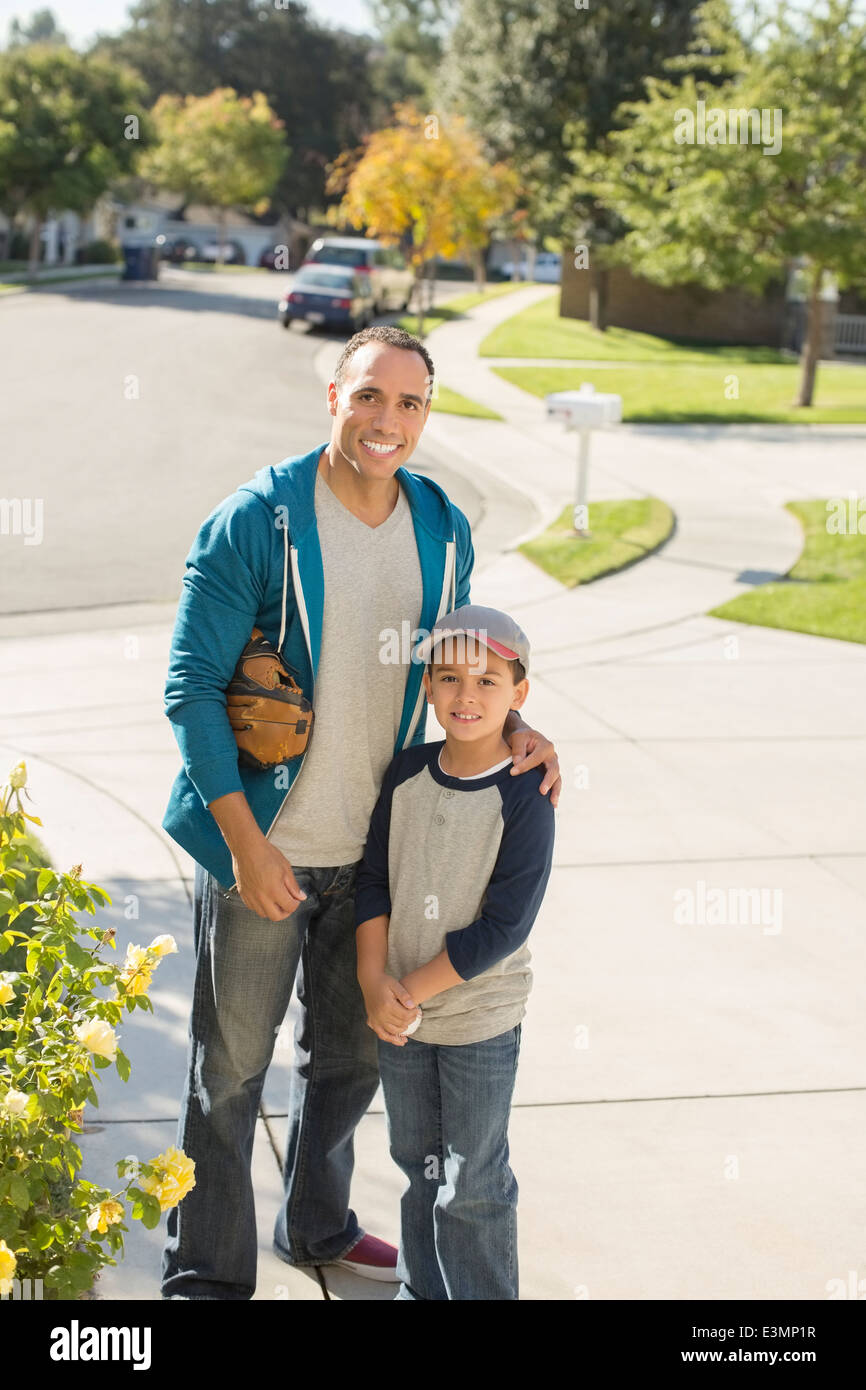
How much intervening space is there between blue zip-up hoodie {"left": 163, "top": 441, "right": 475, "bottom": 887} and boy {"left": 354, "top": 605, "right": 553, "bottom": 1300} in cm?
19

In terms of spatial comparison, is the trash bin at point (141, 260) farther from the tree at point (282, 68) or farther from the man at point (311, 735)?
the man at point (311, 735)

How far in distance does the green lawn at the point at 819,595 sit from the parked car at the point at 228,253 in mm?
57555

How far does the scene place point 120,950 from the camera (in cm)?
483

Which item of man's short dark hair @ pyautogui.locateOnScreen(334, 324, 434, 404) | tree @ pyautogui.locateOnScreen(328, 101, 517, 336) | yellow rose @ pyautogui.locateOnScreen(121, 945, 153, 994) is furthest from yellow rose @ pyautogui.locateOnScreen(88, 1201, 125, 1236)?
tree @ pyautogui.locateOnScreen(328, 101, 517, 336)

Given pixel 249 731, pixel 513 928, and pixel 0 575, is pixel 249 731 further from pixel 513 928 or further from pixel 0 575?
pixel 0 575

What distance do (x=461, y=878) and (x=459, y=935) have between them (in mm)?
116

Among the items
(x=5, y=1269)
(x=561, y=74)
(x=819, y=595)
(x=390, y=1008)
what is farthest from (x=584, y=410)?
(x=561, y=74)

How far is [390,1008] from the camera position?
276cm

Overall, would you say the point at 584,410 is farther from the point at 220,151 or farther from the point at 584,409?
the point at 220,151

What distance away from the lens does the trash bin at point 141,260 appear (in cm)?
4325

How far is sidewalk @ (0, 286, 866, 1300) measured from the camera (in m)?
3.58

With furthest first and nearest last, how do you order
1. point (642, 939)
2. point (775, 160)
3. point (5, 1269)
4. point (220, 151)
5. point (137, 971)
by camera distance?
point (220, 151), point (775, 160), point (642, 939), point (137, 971), point (5, 1269)

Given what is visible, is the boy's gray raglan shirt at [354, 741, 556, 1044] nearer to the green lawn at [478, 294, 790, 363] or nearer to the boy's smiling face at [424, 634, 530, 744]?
the boy's smiling face at [424, 634, 530, 744]
